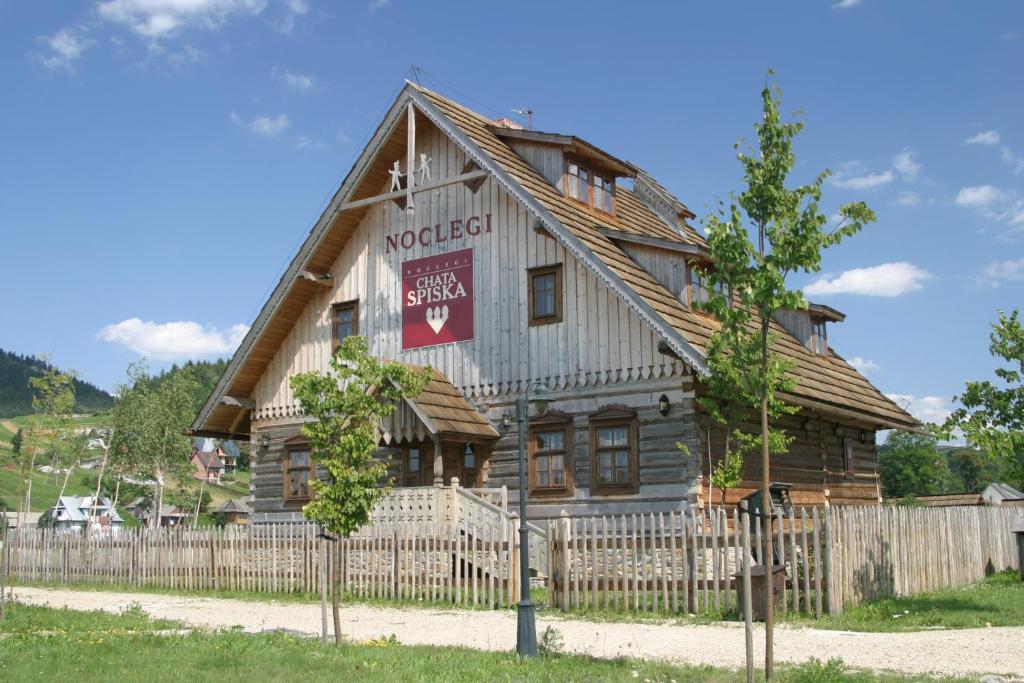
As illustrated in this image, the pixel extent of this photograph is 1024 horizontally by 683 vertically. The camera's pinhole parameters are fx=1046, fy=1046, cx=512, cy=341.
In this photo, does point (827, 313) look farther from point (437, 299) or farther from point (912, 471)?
point (912, 471)

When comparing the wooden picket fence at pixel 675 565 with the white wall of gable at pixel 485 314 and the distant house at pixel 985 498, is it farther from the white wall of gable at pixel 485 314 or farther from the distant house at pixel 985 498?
the distant house at pixel 985 498

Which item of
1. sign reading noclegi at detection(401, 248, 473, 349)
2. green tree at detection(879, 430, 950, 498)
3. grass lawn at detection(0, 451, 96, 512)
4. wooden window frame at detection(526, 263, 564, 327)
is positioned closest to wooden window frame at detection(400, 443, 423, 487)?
sign reading noclegi at detection(401, 248, 473, 349)

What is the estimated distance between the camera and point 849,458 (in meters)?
29.7

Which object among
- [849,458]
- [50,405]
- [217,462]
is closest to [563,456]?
[849,458]

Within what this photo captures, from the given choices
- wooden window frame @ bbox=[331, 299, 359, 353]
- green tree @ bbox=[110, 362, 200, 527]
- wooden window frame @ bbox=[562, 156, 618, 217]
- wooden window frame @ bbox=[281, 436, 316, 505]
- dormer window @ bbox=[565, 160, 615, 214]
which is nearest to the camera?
wooden window frame @ bbox=[562, 156, 618, 217]

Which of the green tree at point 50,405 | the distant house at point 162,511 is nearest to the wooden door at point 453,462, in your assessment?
the green tree at point 50,405

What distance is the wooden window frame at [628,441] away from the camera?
22531mm

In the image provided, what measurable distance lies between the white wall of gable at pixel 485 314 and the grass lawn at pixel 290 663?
1044 centimetres

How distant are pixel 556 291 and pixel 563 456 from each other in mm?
3809

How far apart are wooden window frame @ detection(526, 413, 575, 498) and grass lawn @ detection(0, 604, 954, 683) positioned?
9.51 meters

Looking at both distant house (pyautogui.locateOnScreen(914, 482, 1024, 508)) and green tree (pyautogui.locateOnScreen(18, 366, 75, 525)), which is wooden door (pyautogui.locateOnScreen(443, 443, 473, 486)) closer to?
green tree (pyautogui.locateOnScreen(18, 366, 75, 525))

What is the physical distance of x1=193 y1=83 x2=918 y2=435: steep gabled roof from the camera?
22.2 m

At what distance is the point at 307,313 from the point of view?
2889 centimetres

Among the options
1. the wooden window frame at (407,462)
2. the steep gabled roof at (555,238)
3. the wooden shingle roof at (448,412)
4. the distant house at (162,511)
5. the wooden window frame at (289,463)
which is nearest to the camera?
the steep gabled roof at (555,238)
